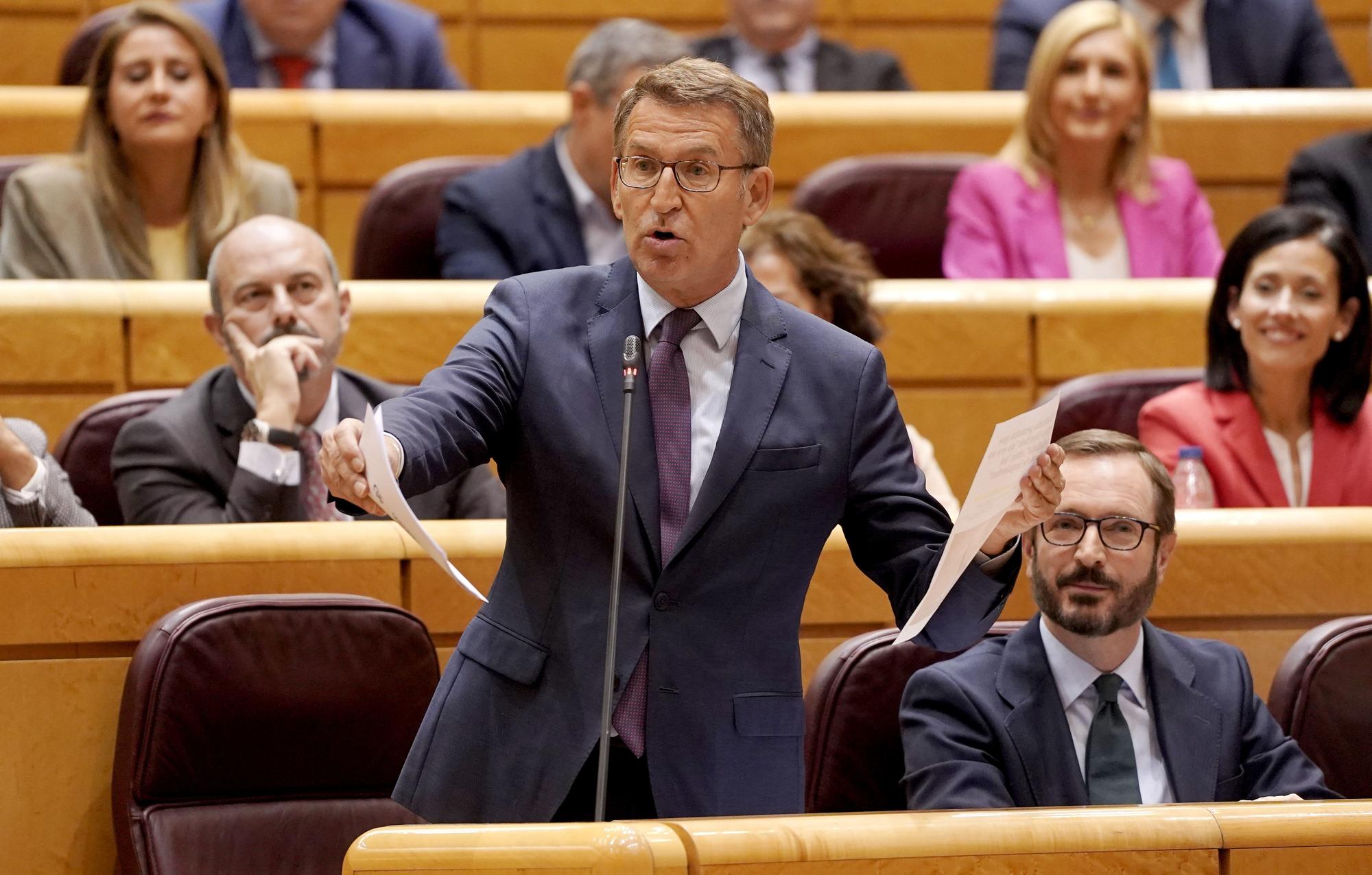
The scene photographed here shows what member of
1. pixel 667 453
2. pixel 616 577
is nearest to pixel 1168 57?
pixel 667 453

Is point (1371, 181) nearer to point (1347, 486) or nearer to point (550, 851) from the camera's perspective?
point (1347, 486)

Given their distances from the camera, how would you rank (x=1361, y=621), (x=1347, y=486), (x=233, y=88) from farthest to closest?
(x=233, y=88)
(x=1347, y=486)
(x=1361, y=621)

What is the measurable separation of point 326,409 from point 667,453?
0.79 m

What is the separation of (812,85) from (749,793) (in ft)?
6.62

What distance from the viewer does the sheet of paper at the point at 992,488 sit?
3.18ft

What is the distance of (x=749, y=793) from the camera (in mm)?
1029

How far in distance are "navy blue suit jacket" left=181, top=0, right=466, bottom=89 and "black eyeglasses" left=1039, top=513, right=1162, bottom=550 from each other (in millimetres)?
1727

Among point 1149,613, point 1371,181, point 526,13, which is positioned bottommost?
point 1149,613

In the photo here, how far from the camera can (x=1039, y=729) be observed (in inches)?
51.7

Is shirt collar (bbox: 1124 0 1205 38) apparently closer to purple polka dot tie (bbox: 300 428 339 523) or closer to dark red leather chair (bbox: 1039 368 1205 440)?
dark red leather chair (bbox: 1039 368 1205 440)

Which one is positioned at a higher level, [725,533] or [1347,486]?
[725,533]

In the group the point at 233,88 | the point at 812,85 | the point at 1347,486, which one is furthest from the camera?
the point at 812,85

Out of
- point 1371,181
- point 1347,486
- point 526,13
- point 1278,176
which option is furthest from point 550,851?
point 526,13

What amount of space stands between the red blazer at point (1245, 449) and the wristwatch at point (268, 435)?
0.88m
